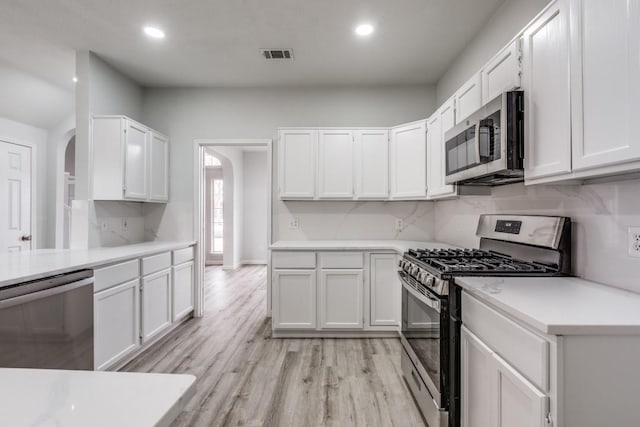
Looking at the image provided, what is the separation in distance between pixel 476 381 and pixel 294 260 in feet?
6.66

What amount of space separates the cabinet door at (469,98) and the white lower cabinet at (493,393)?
1460 mm

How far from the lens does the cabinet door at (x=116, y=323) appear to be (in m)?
2.27

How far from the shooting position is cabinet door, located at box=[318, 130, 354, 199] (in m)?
3.51

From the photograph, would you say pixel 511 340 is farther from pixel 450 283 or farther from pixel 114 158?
pixel 114 158

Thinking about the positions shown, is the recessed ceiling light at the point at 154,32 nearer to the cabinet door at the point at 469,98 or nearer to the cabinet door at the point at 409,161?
the cabinet door at the point at 409,161

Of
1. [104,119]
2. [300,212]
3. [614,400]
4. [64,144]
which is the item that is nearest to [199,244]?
[300,212]

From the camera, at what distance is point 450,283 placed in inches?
64.4

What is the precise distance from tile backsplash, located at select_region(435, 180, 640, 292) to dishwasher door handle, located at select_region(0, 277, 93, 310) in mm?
2925

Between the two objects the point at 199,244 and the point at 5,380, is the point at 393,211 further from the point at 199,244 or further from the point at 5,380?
the point at 5,380

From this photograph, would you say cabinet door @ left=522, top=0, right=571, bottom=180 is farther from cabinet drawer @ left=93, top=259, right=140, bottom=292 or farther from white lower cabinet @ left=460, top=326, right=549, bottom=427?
cabinet drawer @ left=93, top=259, right=140, bottom=292

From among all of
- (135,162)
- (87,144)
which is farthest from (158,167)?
(87,144)

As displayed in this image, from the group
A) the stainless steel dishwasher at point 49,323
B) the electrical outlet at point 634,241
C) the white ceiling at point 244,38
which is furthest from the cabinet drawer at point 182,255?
the electrical outlet at point 634,241

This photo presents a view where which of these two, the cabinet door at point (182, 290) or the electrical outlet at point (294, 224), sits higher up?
the electrical outlet at point (294, 224)

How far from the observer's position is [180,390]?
1.90 feet
